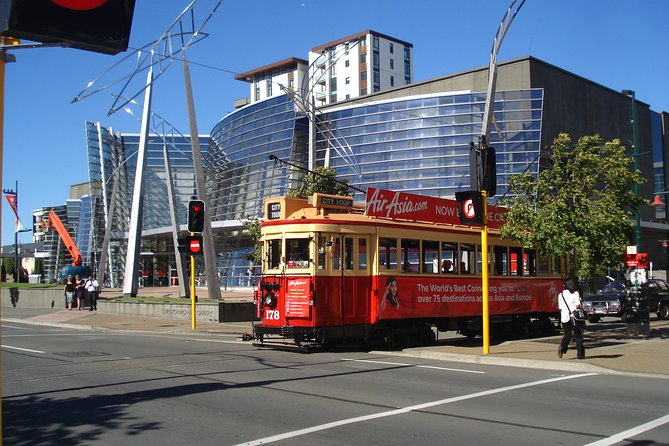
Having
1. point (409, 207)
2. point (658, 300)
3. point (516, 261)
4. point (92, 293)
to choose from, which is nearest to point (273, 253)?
point (409, 207)

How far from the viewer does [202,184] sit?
33.2 m

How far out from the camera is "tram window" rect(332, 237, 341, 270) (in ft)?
52.6

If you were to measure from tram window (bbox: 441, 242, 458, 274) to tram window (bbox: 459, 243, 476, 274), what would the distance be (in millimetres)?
255

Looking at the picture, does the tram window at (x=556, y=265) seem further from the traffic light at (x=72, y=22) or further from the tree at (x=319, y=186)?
the traffic light at (x=72, y=22)

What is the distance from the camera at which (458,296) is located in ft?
59.9

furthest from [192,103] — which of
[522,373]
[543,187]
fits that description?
[522,373]

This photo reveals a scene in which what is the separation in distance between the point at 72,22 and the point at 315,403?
6.04 m

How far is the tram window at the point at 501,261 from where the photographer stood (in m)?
19.4

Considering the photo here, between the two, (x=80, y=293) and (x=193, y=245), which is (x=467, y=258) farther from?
(x=80, y=293)

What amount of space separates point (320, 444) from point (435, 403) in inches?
113

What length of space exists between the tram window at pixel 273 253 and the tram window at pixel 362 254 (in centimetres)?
196

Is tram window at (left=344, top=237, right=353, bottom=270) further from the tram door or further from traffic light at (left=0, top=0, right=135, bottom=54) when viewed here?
traffic light at (left=0, top=0, right=135, bottom=54)

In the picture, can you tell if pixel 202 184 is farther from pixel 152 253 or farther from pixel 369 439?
pixel 152 253

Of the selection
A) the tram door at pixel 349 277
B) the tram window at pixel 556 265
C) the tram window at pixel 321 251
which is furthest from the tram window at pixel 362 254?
the tram window at pixel 556 265
